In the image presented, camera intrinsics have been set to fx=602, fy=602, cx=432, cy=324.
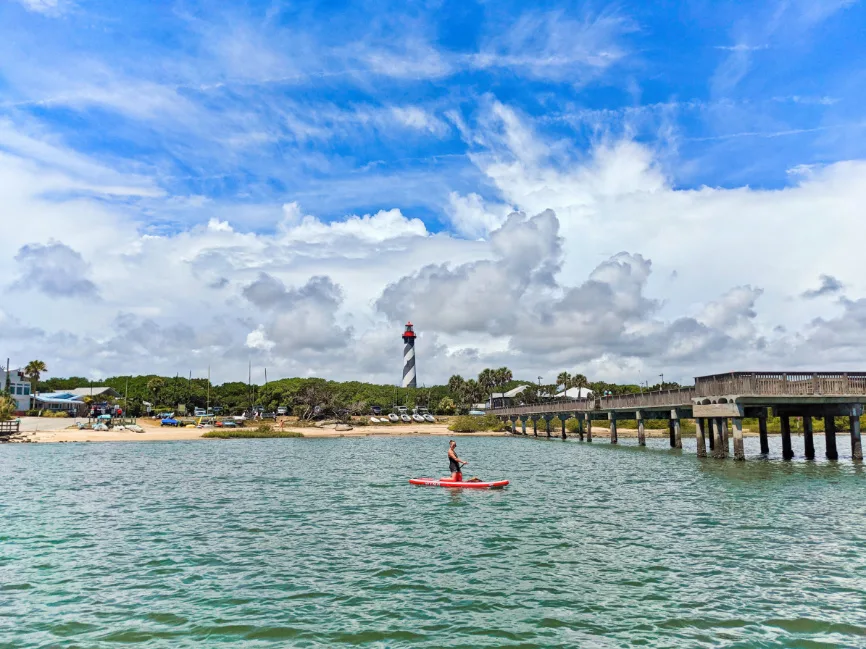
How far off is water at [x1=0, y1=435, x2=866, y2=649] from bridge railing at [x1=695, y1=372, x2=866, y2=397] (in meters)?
7.33

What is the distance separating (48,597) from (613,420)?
60.8 metres

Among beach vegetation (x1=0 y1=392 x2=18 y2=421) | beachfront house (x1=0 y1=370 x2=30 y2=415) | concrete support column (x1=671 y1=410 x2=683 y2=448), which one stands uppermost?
beachfront house (x1=0 y1=370 x2=30 y2=415)

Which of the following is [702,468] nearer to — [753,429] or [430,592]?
[430,592]

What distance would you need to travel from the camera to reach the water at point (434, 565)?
433 inches

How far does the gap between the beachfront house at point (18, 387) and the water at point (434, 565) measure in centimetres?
8635

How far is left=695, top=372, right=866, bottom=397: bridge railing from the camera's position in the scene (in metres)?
36.9

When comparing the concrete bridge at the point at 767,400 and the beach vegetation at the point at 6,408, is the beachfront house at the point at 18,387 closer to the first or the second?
the beach vegetation at the point at 6,408

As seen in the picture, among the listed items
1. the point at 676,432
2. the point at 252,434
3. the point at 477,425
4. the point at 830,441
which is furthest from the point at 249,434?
the point at 830,441

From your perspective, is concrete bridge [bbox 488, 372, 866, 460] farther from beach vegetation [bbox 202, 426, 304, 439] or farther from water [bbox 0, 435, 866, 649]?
beach vegetation [bbox 202, 426, 304, 439]

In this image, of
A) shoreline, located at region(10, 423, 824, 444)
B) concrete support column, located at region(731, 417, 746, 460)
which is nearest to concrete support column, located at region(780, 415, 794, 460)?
concrete support column, located at region(731, 417, 746, 460)

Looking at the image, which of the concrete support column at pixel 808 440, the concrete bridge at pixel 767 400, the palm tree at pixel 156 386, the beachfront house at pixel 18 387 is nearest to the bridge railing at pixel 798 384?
the concrete bridge at pixel 767 400

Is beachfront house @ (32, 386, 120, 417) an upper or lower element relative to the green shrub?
upper

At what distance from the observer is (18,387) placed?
344ft

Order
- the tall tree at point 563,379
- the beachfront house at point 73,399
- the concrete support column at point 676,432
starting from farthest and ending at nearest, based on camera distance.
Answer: the tall tree at point 563,379, the beachfront house at point 73,399, the concrete support column at point 676,432
